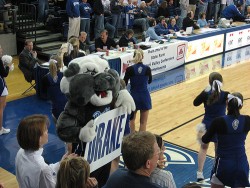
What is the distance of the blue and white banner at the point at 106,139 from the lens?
3895 mm

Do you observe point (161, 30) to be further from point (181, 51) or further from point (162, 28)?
point (181, 51)

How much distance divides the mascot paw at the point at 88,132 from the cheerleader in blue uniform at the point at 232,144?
3.91ft

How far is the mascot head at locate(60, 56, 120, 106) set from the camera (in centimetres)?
405

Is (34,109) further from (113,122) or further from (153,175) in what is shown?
(153,175)

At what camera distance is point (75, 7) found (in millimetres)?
12094

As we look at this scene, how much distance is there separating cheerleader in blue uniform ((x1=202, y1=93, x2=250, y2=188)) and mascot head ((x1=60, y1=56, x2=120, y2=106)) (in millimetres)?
1105

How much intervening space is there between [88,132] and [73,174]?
4.91ft

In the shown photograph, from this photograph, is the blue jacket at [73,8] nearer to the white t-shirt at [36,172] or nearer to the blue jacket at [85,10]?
the blue jacket at [85,10]

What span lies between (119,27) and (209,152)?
926 cm

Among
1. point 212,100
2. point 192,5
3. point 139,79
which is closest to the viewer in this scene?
point 212,100

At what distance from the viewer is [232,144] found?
4090mm

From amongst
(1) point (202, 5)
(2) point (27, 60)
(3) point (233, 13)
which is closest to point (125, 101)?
→ (2) point (27, 60)

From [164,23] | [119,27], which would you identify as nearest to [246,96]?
[164,23]

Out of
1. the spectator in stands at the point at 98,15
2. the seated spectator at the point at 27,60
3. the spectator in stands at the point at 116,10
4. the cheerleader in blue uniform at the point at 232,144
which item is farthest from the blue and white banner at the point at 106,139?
the spectator in stands at the point at 116,10
